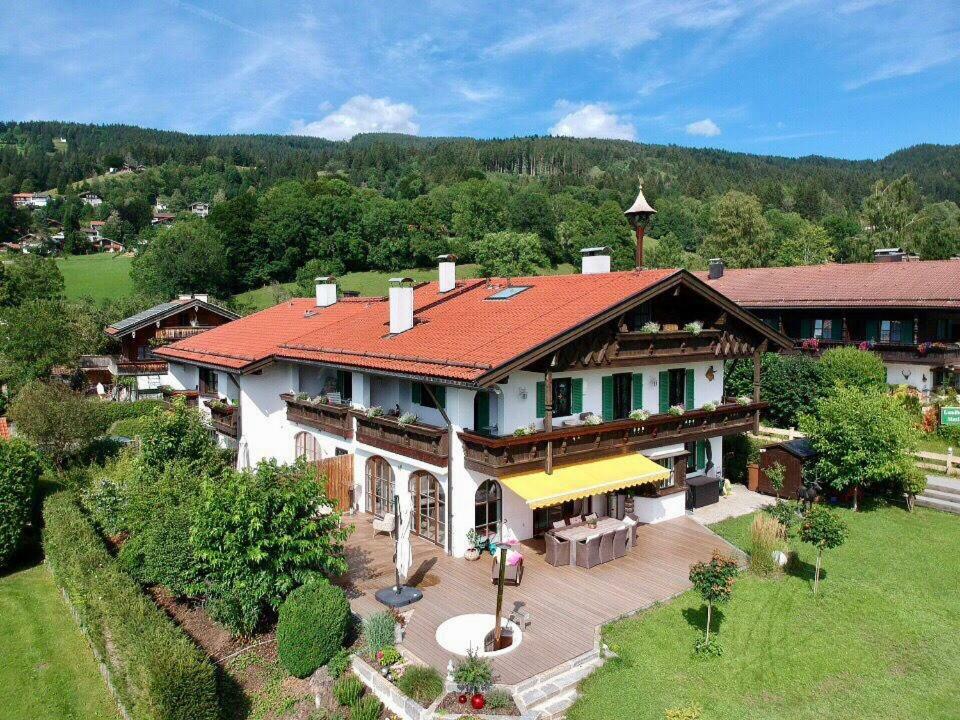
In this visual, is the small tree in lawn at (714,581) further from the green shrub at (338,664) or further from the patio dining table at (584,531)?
the green shrub at (338,664)

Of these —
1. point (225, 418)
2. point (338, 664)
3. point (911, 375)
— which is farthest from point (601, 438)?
point (911, 375)

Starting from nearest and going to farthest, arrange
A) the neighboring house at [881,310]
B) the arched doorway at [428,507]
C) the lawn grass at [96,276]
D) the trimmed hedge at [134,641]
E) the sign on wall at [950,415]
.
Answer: the trimmed hedge at [134,641], the arched doorway at [428,507], the sign on wall at [950,415], the neighboring house at [881,310], the lawn grass at [96,276]

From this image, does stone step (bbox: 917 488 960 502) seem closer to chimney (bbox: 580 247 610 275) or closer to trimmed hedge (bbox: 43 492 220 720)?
chimney (bbox: 580 247 610 275)

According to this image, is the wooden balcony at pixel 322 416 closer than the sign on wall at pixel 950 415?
Yes

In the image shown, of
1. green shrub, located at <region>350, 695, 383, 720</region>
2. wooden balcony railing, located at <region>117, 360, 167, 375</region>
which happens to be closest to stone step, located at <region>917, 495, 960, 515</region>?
green shrub, located at <region>350, 695, 383, 720</region>

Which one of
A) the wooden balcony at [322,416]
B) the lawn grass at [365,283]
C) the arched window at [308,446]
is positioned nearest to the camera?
the wooden balcony at [322,416]

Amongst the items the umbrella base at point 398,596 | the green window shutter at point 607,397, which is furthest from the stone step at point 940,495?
the umbrella base at point 398,596

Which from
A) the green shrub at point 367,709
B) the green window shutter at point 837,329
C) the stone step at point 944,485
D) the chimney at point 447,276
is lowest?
the green shrub at point 367,709

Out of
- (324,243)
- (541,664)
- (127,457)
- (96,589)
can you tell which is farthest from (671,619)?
(324,243)
